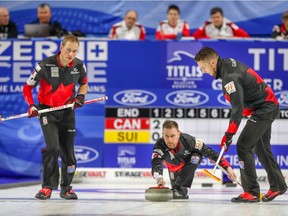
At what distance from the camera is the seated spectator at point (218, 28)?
1306 centimetres

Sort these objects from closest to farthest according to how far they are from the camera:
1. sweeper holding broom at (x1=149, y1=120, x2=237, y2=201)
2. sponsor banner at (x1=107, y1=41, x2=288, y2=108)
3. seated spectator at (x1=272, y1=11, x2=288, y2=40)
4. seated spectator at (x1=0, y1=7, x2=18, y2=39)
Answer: sweeper holding broom at (x1=149, y1=120, x2=237, y2=201) < sponsor banner at (x1=107, y1=41, x2=288, y2=108) < seated spectator at (x1=272, y1=11, x2=288, y2=40) < seated spectator at (x1=0, y1=7, x2=18, y2=39)

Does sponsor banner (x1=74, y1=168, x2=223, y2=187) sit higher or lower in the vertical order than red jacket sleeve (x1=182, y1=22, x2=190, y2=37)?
lower

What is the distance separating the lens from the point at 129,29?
13.4 meters

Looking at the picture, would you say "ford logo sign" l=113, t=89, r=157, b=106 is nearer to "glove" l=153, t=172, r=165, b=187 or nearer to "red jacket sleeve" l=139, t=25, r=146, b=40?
"red jacket sleeve" l=139, t=25, r=146, b=40

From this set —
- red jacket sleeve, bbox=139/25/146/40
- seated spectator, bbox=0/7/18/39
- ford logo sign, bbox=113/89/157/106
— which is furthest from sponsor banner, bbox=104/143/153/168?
seated spectator, bbox=0/7/18/39

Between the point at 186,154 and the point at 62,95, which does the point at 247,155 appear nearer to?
the point at 186,154

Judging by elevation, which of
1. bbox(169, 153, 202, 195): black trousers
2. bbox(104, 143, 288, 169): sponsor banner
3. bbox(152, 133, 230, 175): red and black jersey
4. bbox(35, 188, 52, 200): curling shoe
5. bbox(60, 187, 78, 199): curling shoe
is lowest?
bbox(104, 143, 288, 169): sponsor banner

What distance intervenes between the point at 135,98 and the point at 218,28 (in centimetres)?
194

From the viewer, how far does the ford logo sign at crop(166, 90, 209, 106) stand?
40.7 ft

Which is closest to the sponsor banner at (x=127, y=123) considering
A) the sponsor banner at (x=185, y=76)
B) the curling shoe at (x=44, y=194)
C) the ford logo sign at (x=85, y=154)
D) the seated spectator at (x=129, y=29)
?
the sponsor banner at (x=185, y=76)

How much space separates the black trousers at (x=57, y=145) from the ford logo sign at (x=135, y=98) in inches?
146

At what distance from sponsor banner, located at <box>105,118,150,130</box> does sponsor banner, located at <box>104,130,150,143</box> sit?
65mm

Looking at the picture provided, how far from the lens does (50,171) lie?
8492 millimetres

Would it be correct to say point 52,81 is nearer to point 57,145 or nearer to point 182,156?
point 57,145
